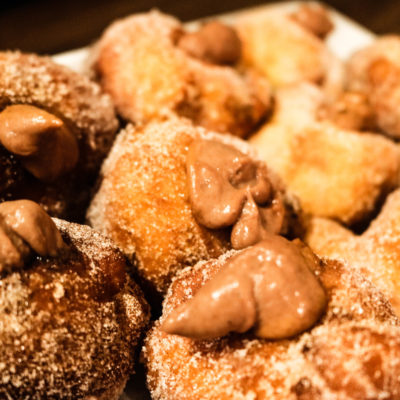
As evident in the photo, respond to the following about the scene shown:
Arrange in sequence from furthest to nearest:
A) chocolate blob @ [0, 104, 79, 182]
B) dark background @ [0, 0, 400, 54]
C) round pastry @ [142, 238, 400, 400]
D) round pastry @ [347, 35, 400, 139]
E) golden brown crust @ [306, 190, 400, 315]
A: dark background @ [0, 0, 400, 54] < round pastry @ [347, 35, 400, 139] < golden brown crust @ [306, 190, 400, 315] < chocolate blob @ [0, 104, 79, 182] < round pastry @ [142, 238, 400, 400]

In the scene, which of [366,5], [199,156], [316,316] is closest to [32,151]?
[199,156]

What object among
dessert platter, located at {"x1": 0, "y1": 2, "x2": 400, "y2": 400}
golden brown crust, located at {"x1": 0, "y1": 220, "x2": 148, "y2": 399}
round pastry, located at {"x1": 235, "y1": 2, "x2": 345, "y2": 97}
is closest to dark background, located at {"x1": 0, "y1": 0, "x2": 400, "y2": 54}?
round pastry, located at {"x1": 235, "y1": 2, "x2": 345, "y2": 97}

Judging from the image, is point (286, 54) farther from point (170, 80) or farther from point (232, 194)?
point (232, 194)

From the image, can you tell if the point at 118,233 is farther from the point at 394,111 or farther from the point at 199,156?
the point at 394,111

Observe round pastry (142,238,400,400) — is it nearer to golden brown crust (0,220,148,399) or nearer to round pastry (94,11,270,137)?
golden brown crust (0,220,148,399)

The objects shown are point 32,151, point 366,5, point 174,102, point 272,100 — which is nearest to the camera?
point 32,151

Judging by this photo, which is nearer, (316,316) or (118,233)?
(316,316)
